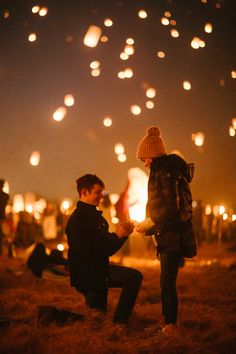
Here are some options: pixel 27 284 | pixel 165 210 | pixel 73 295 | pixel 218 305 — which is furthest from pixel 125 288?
pixel 27 284

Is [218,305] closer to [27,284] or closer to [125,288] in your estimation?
[125,288]

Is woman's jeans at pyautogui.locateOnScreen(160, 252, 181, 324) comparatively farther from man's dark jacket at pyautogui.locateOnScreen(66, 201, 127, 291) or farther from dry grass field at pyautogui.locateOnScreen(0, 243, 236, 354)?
man's dark jacket at pyautogui.locateOnScreen(66, 201, 127, 291)

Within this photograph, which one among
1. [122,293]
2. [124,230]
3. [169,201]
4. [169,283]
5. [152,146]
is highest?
[152,146]

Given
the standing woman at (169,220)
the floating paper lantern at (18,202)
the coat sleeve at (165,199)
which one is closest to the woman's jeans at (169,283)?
the standing woman at (169,220)

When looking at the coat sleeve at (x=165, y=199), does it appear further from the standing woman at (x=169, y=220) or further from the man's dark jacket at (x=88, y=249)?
the man's dark jacket at (x=88, y=249)

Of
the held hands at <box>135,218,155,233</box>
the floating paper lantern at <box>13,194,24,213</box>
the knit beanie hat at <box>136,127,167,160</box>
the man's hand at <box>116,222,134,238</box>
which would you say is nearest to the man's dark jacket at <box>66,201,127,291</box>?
the man's hand at <box>116,222,134,238</box>

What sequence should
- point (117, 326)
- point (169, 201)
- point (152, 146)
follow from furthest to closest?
point (152, 146), point (117, 326), point (169, 201)

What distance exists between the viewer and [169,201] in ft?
12.1

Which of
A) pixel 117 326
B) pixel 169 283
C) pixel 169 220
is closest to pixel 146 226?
pixel 169 220

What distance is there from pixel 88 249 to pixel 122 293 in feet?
1.95

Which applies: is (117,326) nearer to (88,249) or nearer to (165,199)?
(88,249)

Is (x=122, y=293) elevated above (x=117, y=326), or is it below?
above

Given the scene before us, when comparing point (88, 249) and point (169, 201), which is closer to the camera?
point (169, 201)

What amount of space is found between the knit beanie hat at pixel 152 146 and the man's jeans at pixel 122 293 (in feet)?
4.00
